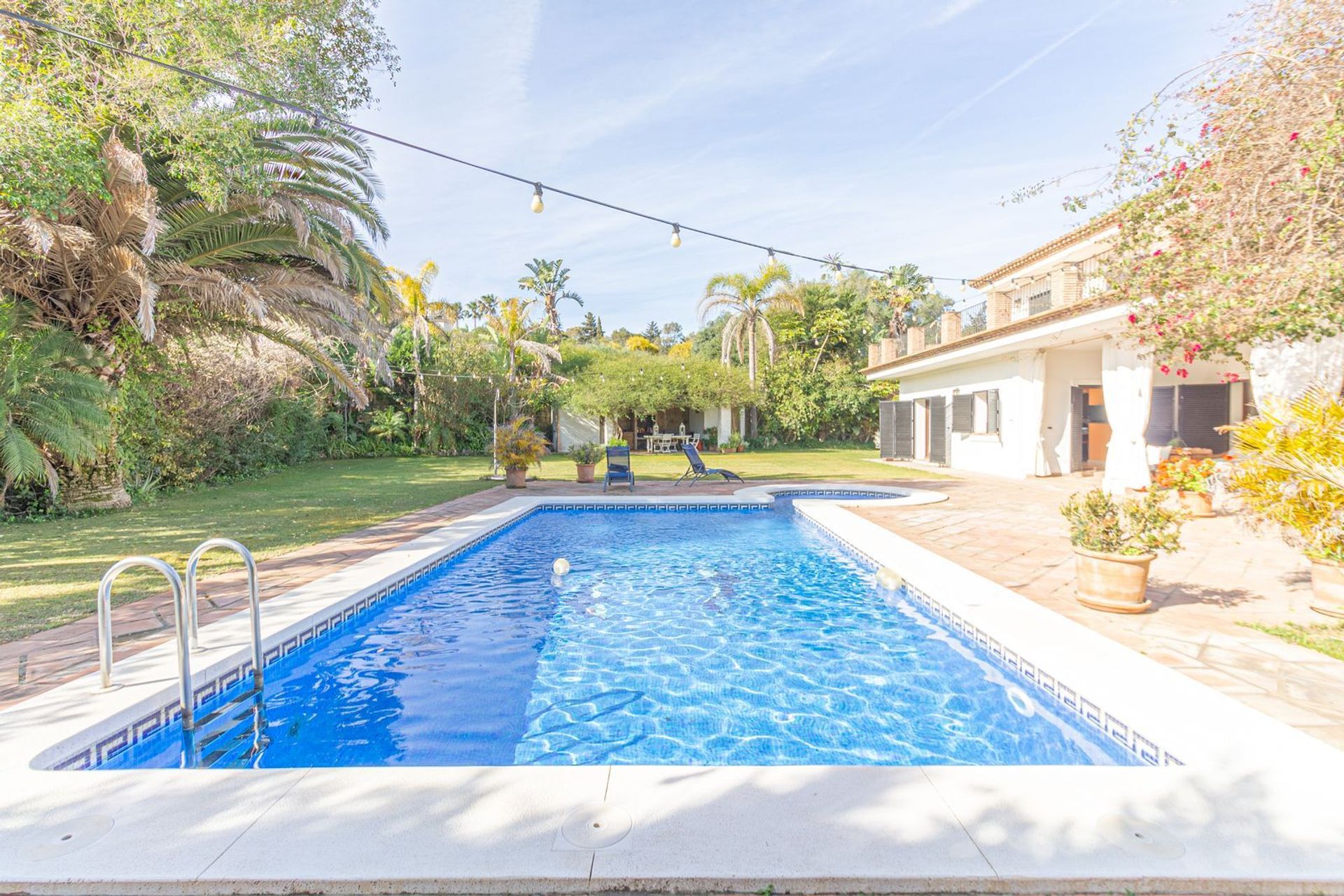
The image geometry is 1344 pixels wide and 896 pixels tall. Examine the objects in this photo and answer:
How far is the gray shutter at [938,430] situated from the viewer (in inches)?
752

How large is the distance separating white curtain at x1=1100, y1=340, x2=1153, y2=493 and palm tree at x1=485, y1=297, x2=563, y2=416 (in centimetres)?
1795

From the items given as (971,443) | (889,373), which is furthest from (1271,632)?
(889,373)

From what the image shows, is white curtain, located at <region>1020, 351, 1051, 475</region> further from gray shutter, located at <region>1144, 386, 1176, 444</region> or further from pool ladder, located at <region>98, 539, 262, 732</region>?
pool ladder, located at <region>98, 539, 262, 732</region>

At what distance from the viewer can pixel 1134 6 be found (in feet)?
24.3

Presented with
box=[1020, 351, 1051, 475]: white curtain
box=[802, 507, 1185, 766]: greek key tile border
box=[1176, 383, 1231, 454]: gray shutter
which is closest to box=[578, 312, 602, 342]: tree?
box=[1020, 351, 1051, 475]: white curtain

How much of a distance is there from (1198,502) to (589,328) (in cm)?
4985

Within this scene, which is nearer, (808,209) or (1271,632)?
(1271,632)

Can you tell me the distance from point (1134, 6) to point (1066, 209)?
3586 millimetres

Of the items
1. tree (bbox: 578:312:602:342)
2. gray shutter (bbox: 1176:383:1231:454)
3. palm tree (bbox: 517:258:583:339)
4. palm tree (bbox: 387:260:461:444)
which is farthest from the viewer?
tree (bbox: 578:312:602:342)

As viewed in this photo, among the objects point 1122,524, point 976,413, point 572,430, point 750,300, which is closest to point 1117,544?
point 1122,524

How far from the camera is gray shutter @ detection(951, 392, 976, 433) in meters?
17.5

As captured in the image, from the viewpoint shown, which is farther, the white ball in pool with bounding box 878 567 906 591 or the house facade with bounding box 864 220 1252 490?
the house facade with bounding box 864 220 1252 490

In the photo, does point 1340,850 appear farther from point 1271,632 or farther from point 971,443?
point 971,443

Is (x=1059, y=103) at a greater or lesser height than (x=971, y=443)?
greater
